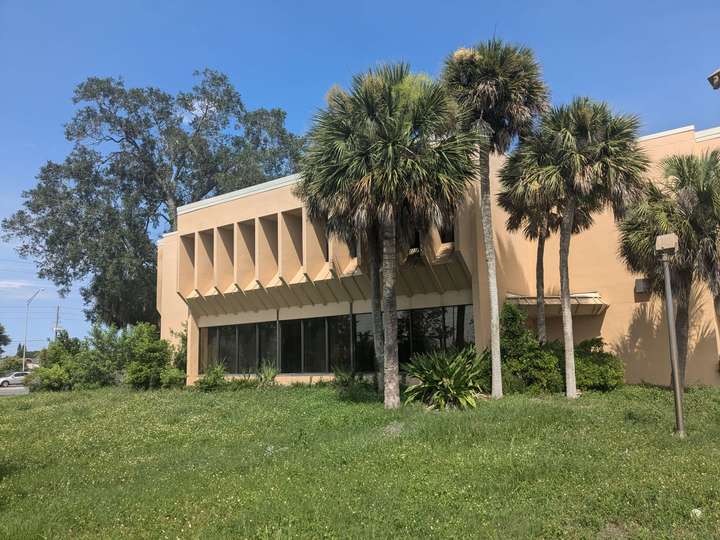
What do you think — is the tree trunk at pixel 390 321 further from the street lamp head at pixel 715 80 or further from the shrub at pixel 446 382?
the street lamp head at pixel 715 80

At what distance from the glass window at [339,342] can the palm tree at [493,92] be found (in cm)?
718

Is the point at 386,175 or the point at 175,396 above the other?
the point at 386,175

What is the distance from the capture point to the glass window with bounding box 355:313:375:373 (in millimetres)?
20609

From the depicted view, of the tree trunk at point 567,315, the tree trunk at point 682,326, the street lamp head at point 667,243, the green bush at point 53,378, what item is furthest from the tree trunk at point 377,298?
the green bush at point 53,378

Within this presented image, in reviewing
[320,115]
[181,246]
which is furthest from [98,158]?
[320,115]

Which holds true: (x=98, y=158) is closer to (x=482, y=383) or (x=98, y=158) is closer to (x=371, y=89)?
(x=371, y=89)

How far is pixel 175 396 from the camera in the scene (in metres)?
21.4

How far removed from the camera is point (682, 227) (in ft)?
49.6

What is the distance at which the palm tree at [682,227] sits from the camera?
591 inches

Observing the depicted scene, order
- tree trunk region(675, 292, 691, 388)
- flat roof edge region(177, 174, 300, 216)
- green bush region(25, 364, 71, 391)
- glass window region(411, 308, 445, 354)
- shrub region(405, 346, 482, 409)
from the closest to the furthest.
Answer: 1. shrub region(405, 346, 482, 409)
2. tree trunk region(675, 292, 691, 388)
3. glass window region(411, 308, 445, 354)
4. flat roof edge region(177, 174, 300, 216)
5. green bush region(25, 364, 71, 391)

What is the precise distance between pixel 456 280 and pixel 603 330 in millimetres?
5443

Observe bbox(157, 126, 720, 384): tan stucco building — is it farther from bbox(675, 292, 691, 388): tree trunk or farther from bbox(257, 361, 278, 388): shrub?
bbox(675, 292, 691, 388): tree trunk

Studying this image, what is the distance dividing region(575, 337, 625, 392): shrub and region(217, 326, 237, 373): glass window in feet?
48.4

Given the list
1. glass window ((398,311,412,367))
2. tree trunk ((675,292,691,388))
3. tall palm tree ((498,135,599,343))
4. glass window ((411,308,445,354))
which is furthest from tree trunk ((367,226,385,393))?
tree trunk ((675,292,691,388))
